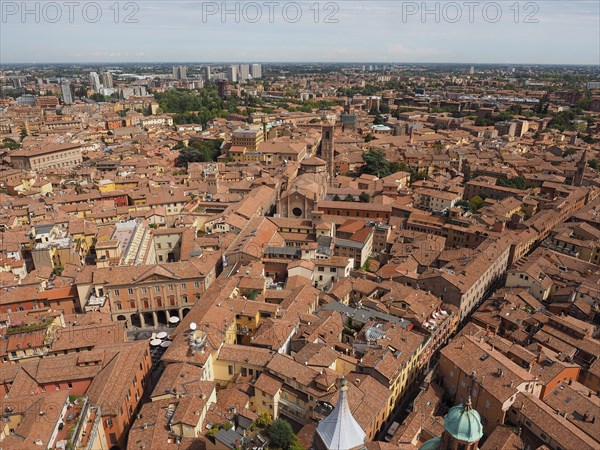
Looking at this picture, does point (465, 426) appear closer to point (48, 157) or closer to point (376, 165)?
point (376, 165)

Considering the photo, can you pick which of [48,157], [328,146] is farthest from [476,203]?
[48,157]

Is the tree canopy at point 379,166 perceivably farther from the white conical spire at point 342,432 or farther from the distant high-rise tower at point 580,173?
the white conical spire at point 342,432

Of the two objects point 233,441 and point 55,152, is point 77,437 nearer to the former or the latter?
point 233,441

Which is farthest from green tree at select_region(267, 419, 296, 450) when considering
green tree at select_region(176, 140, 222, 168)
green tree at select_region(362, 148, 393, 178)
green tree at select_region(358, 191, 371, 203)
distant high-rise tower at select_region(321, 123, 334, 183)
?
green tree at select_region(176, 140, 222, 168)

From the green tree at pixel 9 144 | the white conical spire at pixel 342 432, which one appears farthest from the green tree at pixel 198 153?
the white conical spire at pixel 342 432

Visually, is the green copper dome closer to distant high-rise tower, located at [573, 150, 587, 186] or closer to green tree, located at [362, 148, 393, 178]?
green tree, located at [362, 148, 393, 178]

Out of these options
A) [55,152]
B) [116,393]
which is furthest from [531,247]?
[55,152]
